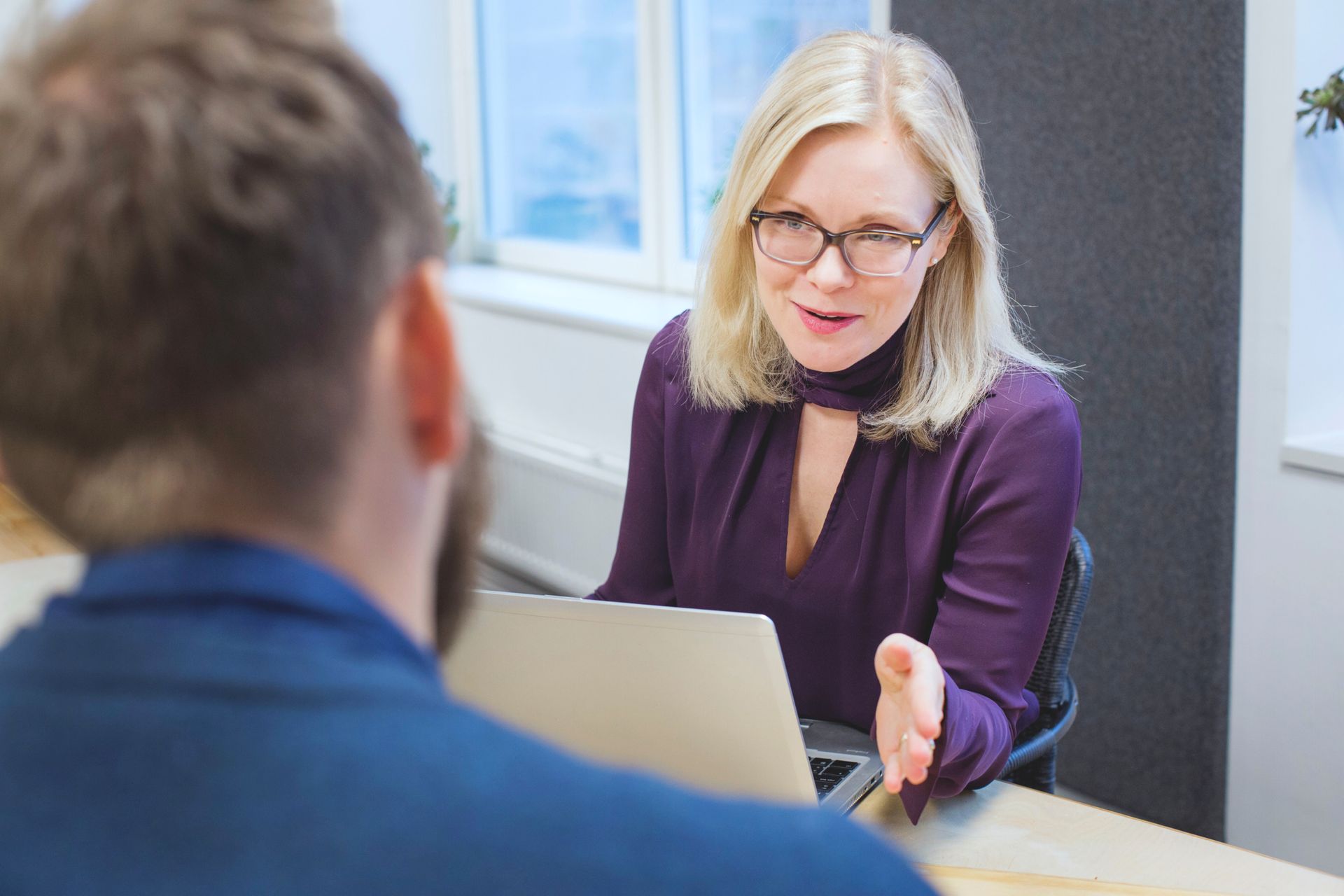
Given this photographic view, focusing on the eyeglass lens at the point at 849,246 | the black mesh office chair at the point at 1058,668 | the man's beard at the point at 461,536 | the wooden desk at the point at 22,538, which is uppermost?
the eyeglass lens at the point at 849,246

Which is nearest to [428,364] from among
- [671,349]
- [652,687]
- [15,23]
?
[15,23]

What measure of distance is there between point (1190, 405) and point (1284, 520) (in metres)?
0.22

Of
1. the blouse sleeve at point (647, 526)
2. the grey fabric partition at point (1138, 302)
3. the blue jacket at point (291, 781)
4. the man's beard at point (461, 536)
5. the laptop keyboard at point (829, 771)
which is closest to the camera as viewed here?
the blue jacket at point (291, 781)

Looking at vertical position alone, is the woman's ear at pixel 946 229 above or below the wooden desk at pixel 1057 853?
above

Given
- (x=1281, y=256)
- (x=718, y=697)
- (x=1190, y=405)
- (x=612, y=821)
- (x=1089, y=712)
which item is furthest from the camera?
(x=1089, y=712)

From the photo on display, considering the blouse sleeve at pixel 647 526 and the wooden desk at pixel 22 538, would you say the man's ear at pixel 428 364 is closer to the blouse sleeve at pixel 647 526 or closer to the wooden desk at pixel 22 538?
the blouse sleeve at pixel 647 526

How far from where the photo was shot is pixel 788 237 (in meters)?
1.29

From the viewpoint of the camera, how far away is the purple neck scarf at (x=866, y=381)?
4.36 feet

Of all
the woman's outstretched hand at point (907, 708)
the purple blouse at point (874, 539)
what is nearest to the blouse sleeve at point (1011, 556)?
the purple blouse at point (874, 539)

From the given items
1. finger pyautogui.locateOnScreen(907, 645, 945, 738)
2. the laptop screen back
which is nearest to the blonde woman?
finger pyautogui.locateOnScreen(907, 645, 945, 738)

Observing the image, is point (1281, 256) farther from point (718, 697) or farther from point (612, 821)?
point (612, 821)

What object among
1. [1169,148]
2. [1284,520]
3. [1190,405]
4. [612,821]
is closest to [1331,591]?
[1284,520]

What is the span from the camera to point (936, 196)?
4.17ft

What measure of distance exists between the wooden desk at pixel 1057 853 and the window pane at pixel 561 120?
2570 mm
